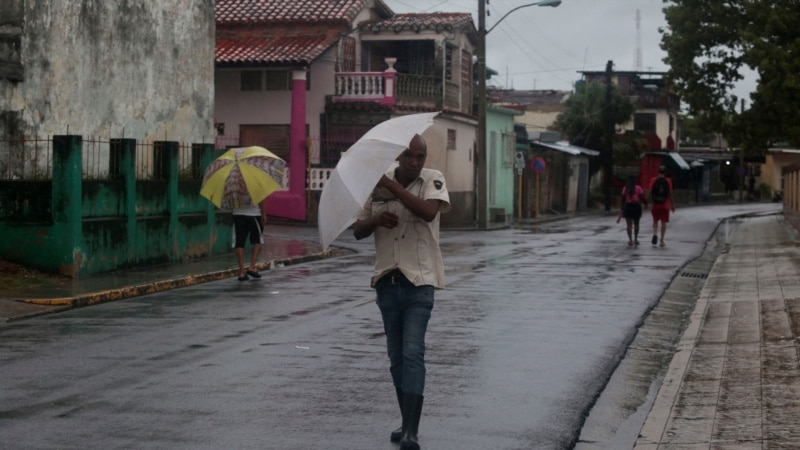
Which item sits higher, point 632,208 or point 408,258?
point 408,258

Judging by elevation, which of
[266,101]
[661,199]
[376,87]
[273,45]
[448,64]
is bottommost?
[661,199]

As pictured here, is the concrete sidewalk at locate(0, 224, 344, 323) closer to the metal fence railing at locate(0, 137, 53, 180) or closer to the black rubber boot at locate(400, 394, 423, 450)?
the metal fence railing at locate(0, 137, 53, 180)

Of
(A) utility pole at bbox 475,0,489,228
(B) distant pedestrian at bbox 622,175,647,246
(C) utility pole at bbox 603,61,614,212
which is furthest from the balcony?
(C) utility pole at bbox 603,61,614,212

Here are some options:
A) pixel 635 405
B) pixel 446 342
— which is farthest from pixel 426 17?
pixel 635 405

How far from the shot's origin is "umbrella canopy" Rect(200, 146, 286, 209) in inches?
754

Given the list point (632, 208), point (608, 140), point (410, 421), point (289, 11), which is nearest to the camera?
point (410, 421)

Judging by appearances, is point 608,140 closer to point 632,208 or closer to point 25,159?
point 632,208

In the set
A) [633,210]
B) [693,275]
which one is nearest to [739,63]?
[633,210]

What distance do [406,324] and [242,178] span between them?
1172 centimetres

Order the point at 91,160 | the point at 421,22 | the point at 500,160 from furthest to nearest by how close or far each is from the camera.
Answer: the point at 500,160 → the point at 421,22 → the point at 91,160

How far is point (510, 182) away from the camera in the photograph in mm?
51531

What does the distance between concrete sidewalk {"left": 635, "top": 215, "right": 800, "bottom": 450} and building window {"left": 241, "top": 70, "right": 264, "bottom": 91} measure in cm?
2195

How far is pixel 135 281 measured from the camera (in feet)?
61.5

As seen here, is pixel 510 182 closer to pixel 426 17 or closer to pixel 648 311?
pixel 426 17
